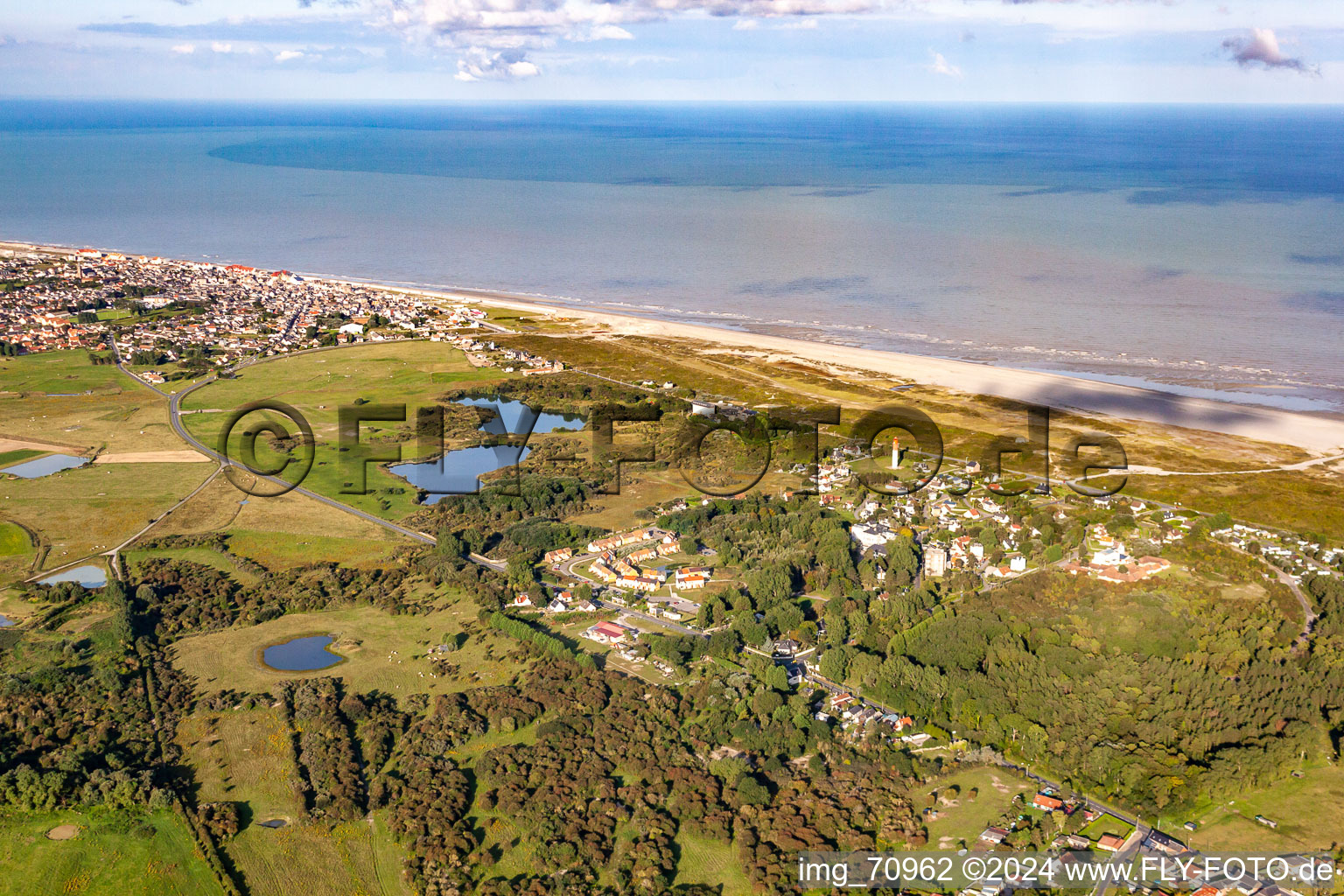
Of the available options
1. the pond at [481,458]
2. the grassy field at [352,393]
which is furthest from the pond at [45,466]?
the pond at [481,458]

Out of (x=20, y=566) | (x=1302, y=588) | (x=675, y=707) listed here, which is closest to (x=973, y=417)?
(x=1302, y=588)

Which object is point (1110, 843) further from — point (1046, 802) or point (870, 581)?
point (870, 581)

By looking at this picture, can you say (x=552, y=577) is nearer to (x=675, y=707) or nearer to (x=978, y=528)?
(x=675, y=707)

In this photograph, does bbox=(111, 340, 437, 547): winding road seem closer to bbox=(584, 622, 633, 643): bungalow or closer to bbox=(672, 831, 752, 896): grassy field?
bbox=(584, 622, 633, 643): bungalow

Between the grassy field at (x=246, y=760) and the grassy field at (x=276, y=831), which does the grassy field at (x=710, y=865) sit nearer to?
the grassy field at (x=276, y=831)

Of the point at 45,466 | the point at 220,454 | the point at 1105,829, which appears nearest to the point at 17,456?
the point at 45,466
